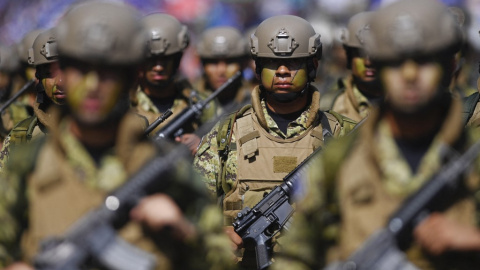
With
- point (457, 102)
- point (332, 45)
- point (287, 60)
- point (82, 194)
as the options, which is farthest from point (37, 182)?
point (332, 45)

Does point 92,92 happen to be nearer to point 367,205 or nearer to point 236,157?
point 367,205

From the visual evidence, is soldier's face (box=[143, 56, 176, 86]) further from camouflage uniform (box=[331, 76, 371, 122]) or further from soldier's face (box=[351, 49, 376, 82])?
soldier's face (box=[351, 49, 376, 82])

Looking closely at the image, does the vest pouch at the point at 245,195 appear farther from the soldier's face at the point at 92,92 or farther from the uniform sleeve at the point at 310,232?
the soldier's face at the point at 92,92

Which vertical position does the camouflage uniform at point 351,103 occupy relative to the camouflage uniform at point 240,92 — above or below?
above

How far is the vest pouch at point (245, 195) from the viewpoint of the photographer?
7.71 meters

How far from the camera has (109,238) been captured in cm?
431

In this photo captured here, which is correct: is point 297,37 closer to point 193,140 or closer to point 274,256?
point 193,140

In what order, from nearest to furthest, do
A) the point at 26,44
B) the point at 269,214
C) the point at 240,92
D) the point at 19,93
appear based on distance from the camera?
the point at 269,214, the point at 19,93, the point at 240,92, the point at 26,44

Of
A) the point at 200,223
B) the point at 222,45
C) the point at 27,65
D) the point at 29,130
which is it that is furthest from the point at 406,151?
the point at 27,65

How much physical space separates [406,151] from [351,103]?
591 cm

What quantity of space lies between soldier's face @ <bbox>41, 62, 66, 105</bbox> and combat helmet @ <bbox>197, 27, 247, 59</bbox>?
4476 mm

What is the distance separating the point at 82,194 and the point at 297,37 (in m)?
4.02

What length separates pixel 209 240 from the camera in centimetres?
A: 466

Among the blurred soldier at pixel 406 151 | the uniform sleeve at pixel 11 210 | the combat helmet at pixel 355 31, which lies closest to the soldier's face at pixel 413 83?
the blurred soldier at pixel 406 151
